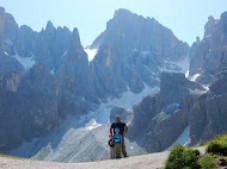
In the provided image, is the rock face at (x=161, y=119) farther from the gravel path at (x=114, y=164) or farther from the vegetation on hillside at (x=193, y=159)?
the vegetation on hillside at (x=193, y=159)

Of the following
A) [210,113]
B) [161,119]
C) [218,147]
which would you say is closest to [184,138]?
[210,113]

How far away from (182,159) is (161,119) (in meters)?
161

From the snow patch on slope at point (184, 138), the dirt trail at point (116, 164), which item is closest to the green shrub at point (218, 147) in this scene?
the dirt trail at point (116, 164)

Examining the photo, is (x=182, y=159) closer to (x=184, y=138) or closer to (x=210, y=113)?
(x=210, y=113)

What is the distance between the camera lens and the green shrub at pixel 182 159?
16.5m

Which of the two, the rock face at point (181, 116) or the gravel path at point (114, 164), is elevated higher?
the rock face at point (181, 116)

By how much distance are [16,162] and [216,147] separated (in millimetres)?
12792

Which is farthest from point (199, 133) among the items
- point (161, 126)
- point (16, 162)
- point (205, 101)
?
point (16, 162)

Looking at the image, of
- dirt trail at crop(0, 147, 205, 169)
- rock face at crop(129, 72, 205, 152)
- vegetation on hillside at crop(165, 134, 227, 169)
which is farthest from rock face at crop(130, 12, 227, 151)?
vegetation on hillside at crop(165, 134, 227, 169)

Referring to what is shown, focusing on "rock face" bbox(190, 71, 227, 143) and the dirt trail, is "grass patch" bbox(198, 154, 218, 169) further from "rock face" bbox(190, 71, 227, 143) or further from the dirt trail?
"rock face" bbox(190, 71, 227, 143)

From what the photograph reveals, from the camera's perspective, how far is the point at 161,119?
17662 centimetres

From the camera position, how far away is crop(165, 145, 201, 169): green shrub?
1653 cm

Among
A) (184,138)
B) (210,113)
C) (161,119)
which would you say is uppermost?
(161,119)

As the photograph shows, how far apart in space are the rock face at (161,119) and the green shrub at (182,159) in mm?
151061
